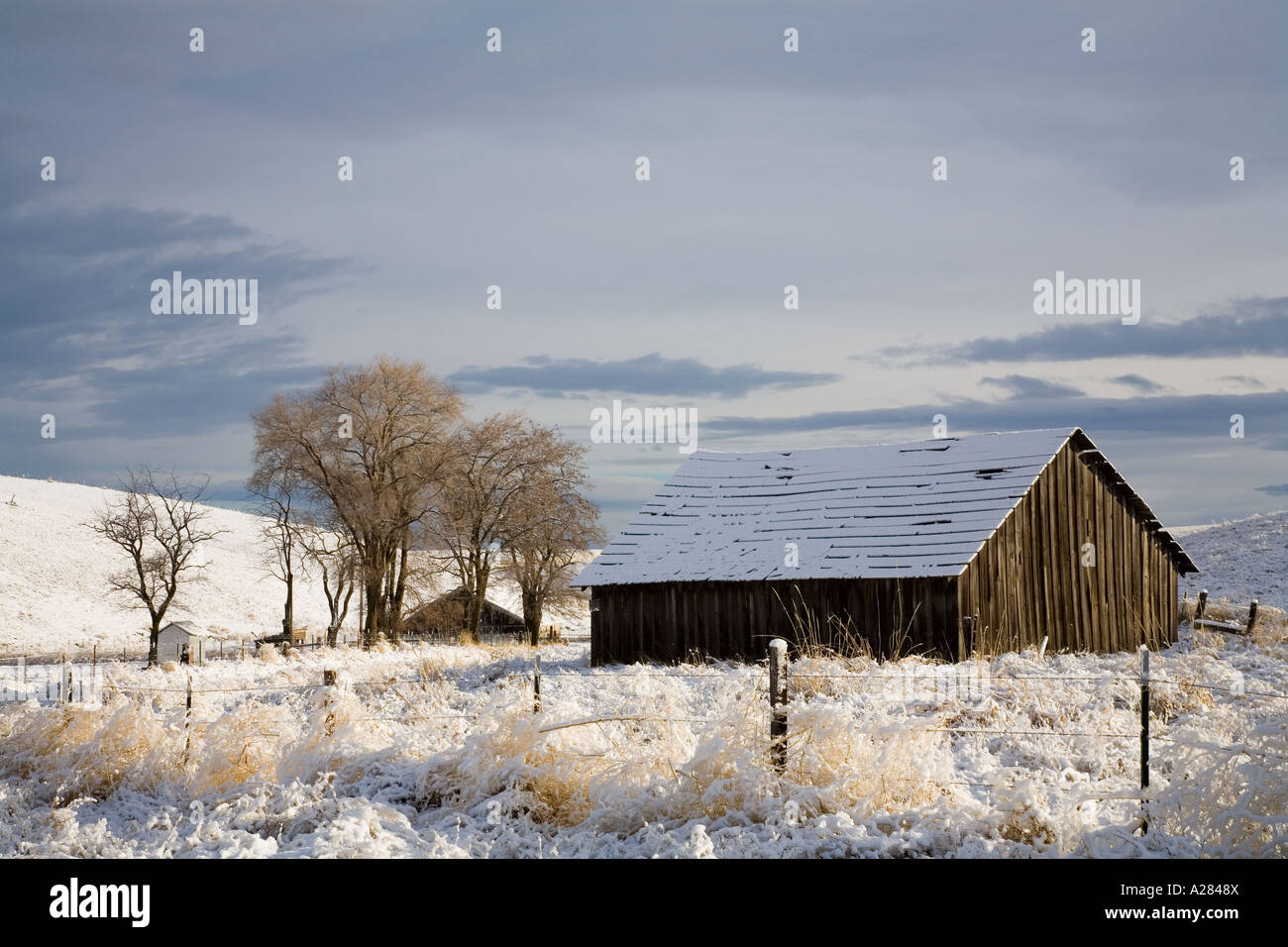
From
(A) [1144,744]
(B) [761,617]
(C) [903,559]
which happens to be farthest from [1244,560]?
(A) [1144,744]

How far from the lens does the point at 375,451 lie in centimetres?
4728

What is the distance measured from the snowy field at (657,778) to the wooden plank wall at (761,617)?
30.3 feet

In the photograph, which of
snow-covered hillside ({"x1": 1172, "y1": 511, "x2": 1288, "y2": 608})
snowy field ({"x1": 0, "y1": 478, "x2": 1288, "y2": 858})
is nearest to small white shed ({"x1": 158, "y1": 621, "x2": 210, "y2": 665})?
snowy field ({"x1": 0, "y1": 478, "x2": 1288, "y2": 858})

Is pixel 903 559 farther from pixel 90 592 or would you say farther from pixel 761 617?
pixel 90 592

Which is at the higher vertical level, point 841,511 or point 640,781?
point 841,511

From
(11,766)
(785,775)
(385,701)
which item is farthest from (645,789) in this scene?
(385,701)

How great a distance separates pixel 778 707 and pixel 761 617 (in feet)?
56.9

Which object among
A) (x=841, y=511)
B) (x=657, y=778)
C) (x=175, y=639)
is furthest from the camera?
(x=175, y=639)

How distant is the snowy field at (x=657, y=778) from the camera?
840 centimetres

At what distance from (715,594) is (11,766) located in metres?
17.7
